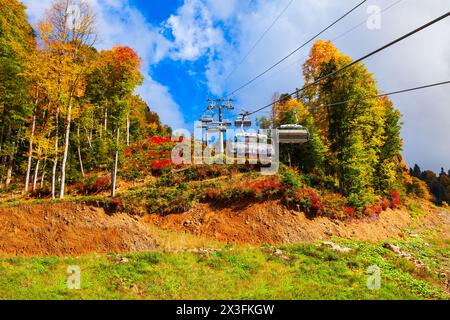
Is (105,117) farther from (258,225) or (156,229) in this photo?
(258,225)

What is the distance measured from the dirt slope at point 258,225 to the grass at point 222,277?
3444 millimetres

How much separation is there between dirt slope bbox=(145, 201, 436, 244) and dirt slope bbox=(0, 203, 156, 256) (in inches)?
92.7

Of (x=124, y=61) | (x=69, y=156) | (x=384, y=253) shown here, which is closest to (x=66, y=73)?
(x=124, y=61)

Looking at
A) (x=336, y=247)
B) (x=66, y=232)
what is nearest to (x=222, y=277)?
(x=336, y=247)

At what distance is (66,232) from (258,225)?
12.6 metres

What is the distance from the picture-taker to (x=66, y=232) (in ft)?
58.0

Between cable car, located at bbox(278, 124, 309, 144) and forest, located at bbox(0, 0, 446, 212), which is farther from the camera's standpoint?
forest, located at bbox(0, 0, 446, 212)

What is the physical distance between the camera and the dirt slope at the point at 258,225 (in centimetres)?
2081

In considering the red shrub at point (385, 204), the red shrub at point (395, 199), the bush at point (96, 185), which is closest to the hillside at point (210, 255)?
the red shrub at point (385, 204)

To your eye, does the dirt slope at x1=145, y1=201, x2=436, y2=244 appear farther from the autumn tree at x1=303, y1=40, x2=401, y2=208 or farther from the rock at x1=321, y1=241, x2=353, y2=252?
the autumn tree at x1=303, y1=40, x2=401, y2=208

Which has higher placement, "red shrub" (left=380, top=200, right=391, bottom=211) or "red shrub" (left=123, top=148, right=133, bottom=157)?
"red shrub" (left=123, top=148, right=133, bottom=157)

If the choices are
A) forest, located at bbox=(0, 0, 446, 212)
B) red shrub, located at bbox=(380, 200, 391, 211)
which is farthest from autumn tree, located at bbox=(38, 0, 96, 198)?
red shrub, located at bbox=(380, 200, 391, 211)

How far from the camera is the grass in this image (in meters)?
11.4

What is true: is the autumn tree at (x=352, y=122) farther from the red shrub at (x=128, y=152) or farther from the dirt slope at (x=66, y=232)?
the red shrub at (x=128, y=152)
